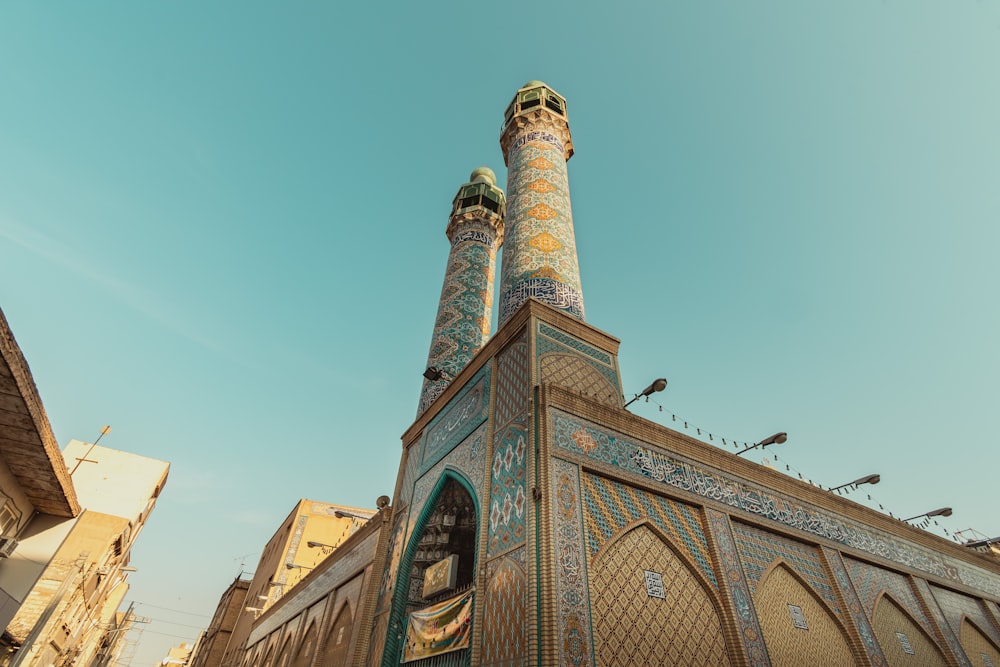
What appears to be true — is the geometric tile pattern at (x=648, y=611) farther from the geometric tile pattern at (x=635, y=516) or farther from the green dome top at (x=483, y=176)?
the green dome top at (x=483, y=176)

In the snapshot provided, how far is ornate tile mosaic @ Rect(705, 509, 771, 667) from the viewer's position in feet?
17.6

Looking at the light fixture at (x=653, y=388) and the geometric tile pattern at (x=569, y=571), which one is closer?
the geometric tile pattern at (x=569, y=571)

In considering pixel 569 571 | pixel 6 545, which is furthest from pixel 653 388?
pixel 6 545

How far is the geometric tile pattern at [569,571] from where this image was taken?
412 centimetres

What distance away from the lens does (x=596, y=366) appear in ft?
22.8

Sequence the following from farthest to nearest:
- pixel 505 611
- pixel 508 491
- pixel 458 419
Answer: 1. pixel 458 419
2. pixel 508 491
3. pixel 505 611

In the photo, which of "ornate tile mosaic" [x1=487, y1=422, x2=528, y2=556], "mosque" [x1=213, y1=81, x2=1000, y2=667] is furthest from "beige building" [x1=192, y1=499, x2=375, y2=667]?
"ornate tile mosaic" [x1=487, y1=422, x2=528, y2=556]

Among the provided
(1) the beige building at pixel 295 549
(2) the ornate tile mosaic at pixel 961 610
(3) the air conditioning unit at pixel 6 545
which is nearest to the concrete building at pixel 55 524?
(3) the air conditioning unit at pixel 6 545

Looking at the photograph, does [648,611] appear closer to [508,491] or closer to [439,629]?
[508,491]

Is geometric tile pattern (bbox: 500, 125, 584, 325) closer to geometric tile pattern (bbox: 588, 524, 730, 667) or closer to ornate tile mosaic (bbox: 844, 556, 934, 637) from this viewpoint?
geometric tile pattern (bbox: 588, 524, 730, 667)

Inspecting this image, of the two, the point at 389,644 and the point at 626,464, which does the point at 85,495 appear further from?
the point at 626,464

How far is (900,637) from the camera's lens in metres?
7.52

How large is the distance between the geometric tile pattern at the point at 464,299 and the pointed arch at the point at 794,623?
19.8 ft

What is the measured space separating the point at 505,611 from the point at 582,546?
34.8 inches
